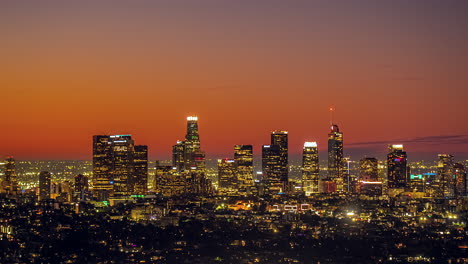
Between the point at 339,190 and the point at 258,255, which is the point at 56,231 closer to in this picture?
the point at 258,255

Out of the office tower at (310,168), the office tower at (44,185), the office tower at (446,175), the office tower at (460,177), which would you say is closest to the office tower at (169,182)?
the office tower at (44,185)

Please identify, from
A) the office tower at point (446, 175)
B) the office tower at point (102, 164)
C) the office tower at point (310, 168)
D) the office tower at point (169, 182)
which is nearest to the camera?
the office tower at point (102, 164)

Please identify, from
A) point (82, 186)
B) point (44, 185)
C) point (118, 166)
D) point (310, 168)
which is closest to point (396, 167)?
point (310, 168)

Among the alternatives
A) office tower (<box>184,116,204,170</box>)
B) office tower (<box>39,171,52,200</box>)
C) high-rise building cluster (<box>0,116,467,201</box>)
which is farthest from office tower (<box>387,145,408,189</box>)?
office tower (<box>39,171,52,200</box>)

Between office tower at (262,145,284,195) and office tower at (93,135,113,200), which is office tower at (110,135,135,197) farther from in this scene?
office tower at (262,145,284,195)

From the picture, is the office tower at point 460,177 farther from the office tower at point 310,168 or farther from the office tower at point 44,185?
the office tower at point 44,185

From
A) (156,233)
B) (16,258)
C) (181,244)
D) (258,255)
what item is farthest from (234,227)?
(16,258)
